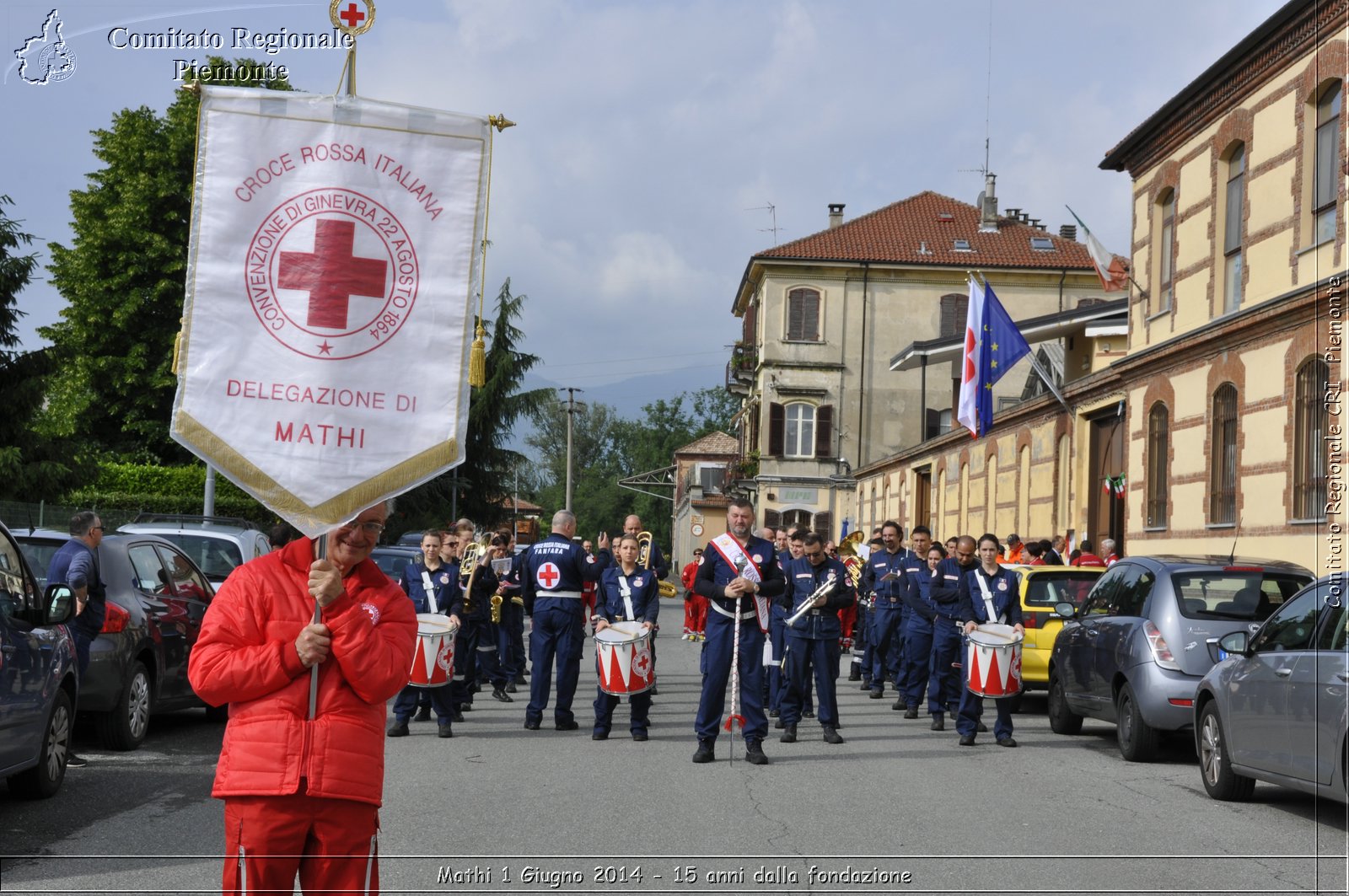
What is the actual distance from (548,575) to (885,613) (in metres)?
6.37

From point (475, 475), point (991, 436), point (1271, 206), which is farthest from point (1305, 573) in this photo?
point (475, 475)

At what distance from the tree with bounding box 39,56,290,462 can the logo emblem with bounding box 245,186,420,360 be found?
37529mm

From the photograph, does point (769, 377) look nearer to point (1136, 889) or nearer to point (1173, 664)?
point (1173, 664)

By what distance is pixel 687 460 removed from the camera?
10794cm

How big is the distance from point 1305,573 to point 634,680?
19.0ft

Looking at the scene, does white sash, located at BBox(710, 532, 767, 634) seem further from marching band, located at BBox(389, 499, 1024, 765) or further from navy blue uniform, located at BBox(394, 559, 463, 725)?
navy blue uniform, located at BBox(394, 559, 463, 725)

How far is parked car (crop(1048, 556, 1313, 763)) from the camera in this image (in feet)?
40.8

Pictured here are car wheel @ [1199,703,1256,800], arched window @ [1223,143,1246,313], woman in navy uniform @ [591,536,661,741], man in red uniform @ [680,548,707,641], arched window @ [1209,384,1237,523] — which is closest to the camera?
car wheel @ [1199,703,1256,800]

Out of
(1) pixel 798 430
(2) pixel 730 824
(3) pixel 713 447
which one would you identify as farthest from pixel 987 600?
(3) pixel 713 447

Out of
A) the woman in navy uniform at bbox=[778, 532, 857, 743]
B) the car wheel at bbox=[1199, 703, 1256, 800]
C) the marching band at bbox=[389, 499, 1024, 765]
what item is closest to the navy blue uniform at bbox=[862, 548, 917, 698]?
the marching band at bbox=[389, 499, 1024, 765]

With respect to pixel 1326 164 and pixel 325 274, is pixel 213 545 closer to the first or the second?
pixel 325 274

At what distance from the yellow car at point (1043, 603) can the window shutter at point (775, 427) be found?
46732 mm

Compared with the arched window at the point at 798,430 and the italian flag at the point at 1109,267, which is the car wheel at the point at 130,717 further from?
the arched window at the point at 798,430

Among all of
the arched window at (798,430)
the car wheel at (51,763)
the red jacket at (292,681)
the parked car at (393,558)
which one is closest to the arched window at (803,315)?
the arched window at (798,430)
